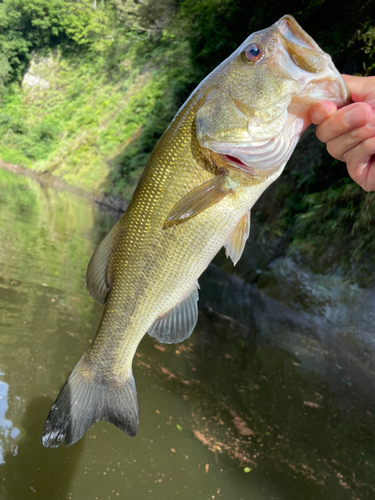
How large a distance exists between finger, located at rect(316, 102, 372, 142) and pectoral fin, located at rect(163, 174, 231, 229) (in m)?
0.46

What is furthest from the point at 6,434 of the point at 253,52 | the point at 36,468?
the point at 253,52

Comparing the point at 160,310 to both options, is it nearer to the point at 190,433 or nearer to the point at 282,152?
the point at 282,152

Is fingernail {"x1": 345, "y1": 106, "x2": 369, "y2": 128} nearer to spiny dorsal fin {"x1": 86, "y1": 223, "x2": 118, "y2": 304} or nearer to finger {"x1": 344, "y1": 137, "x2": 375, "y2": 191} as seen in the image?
finger {"x1": 344, "y1": 137, "x2": 375, "y2": 191}

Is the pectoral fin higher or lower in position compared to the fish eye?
lower

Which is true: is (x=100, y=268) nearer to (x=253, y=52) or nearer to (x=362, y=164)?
(x=253, y=52)

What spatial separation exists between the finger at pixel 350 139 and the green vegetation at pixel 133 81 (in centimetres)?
713

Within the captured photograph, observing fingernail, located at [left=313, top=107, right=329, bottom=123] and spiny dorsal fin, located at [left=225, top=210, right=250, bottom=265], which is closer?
fingernail, located at [left=313, top=107, right=329, bottom=123]

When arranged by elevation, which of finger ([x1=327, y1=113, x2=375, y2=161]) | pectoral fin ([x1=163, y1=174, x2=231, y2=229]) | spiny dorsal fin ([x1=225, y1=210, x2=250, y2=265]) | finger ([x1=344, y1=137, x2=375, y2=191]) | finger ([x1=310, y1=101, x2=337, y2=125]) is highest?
finger ([x1=310, y1=101, x2=337, y2=125])

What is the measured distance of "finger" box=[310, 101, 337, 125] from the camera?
1.54 m

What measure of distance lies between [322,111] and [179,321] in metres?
1.10

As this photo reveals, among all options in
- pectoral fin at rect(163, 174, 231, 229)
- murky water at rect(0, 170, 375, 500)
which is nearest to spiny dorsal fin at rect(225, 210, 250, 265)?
pectoral fin at rect(163, 174, 231, 229)

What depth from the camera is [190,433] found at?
3.36m

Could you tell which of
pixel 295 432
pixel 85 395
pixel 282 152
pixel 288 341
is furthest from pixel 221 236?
pixel 288 341

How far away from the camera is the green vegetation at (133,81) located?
998cm
